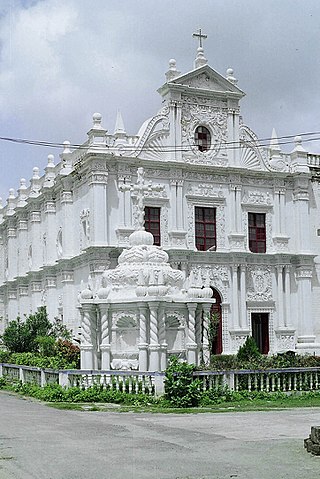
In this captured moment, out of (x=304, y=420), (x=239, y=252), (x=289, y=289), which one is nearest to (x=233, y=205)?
(x=239, y=252)

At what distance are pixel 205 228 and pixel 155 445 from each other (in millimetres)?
25319

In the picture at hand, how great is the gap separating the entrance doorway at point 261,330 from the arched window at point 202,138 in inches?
323

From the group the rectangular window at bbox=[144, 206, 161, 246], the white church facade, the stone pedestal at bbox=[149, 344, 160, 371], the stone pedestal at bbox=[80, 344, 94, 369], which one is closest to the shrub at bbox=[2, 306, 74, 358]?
the white church facade

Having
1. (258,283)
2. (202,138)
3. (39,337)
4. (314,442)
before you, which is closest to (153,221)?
(202,138)

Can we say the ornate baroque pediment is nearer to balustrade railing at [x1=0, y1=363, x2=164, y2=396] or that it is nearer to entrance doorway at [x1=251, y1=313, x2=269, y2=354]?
entrance doorway at [x1=251, y1=313, x2=269, y2=354]

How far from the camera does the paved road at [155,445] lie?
933 centimetres

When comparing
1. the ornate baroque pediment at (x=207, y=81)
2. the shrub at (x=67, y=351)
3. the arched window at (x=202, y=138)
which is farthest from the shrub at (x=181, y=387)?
the ornate baroque pediment at (x=207, y=81)

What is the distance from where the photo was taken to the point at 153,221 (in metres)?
35.1

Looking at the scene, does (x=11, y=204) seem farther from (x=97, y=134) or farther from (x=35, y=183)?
(x=97, y=134)

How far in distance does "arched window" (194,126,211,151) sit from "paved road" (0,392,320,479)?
22.2 meters

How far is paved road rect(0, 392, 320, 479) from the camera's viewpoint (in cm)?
933

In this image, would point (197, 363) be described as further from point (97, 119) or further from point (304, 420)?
point (97, 119)

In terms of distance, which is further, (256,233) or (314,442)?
(256,233)

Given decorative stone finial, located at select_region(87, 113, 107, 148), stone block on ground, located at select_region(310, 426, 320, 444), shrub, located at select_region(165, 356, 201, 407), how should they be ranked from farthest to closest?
decorative stone finial, located at select_region(87, 113, 107, 148)
shrub, located at select_region(165, 356, 201, 407)
stone block on ground, located at select_region(310, 426, 320, 444)
